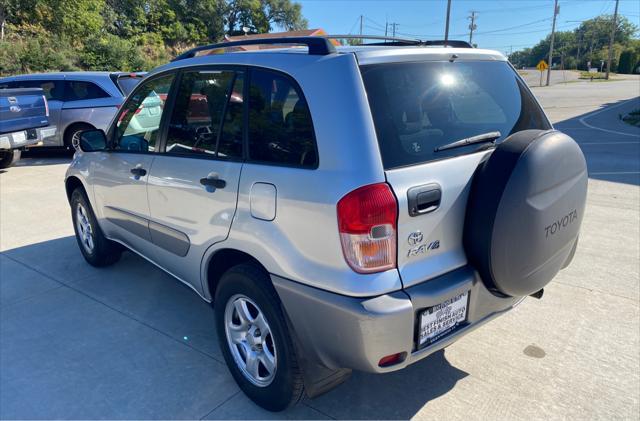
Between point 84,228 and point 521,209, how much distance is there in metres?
3.93

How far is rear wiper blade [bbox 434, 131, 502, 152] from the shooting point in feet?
7.34

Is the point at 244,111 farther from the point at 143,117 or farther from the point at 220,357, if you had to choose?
the point at 220,357

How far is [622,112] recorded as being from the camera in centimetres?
1878

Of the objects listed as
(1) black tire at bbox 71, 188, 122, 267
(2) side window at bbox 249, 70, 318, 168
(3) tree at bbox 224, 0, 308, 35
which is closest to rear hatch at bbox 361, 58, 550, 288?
(2) side window at bbox 249, 70, 318, 168

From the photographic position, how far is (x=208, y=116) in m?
2.78

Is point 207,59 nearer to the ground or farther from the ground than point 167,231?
farther from the ground

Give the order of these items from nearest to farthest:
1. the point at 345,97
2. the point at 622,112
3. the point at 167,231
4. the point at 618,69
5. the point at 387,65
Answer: the point at 345,97 < the point at 387,65 < the point at 167,231 < the point at 622,112 < the point at 618,69

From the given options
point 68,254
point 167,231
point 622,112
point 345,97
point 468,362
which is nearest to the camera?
point 345,97

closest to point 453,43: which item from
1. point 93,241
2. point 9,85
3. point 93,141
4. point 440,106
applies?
point 440,106

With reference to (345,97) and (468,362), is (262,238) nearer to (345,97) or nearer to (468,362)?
(345,97)

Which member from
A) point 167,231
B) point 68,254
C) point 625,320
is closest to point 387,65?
point 167,231

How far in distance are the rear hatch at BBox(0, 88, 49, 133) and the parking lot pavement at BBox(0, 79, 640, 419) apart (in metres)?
4.15

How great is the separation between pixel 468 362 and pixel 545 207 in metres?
1.19

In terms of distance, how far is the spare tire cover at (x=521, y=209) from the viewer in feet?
6.91
